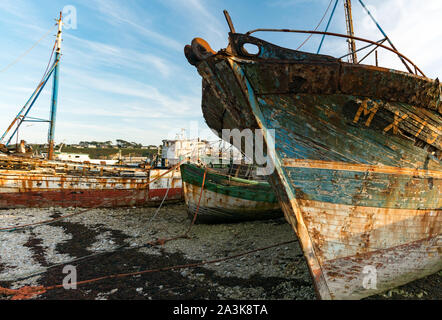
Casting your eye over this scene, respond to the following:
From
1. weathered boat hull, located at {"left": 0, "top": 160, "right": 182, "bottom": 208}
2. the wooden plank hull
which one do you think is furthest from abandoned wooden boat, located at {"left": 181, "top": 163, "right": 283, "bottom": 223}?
the wooden plank hull

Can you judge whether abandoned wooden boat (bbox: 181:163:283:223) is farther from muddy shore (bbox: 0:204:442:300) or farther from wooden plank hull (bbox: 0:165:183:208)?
wooden plank hull (bbox: 0:165:183:208)

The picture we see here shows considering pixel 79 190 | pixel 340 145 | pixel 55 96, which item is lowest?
pixel 79 190

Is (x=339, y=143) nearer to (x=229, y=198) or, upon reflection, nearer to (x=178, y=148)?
(x=229, y=198)

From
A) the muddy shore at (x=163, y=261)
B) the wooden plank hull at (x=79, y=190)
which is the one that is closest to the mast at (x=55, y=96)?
the wooden plank hull at (x=79, y=190)

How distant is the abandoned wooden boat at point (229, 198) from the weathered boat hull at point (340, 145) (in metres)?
5.82

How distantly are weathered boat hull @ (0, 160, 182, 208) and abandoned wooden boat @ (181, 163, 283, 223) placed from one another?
2.78 meters

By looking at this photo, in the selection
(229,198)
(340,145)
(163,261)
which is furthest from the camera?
(229,198)

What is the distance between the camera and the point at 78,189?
14000 millimetres

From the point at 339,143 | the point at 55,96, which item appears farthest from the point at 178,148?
the point at 339,143

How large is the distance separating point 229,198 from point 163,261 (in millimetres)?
4098

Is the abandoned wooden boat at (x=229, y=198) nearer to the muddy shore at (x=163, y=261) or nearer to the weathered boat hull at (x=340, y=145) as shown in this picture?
the muddy shore at (x=163, y=261)

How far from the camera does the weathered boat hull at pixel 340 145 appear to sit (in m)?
3.69

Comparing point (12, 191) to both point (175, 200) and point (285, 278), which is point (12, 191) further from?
point (285, 278)
